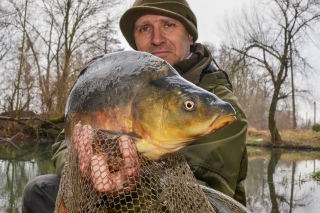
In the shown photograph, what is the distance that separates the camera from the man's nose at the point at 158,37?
2.74 metres

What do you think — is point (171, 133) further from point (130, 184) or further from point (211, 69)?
point (211, 69)

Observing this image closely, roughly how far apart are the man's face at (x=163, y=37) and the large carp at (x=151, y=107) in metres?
1.22

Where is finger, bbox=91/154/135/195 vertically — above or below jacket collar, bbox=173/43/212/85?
below

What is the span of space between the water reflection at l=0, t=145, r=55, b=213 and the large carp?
4.66 m

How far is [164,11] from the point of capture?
2574 millimetres

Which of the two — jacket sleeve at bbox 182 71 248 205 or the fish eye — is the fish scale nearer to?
the fish eye

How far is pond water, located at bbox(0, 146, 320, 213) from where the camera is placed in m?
6.30

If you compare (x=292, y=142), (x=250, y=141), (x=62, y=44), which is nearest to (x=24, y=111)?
(x=62, y=44)

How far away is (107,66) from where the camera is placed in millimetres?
1582

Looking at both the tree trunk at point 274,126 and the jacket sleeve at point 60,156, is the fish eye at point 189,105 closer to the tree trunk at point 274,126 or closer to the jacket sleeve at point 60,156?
the jacket sleeve at point 60,156

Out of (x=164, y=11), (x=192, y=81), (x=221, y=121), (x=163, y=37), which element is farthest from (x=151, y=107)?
(x=163, y=37)

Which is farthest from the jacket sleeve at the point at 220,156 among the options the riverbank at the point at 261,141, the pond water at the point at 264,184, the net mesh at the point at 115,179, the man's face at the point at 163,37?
the riverbank at the point at 261,141

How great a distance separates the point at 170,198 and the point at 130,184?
218mm

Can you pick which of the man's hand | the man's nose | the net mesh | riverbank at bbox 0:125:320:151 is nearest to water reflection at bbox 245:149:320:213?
the man's nose
